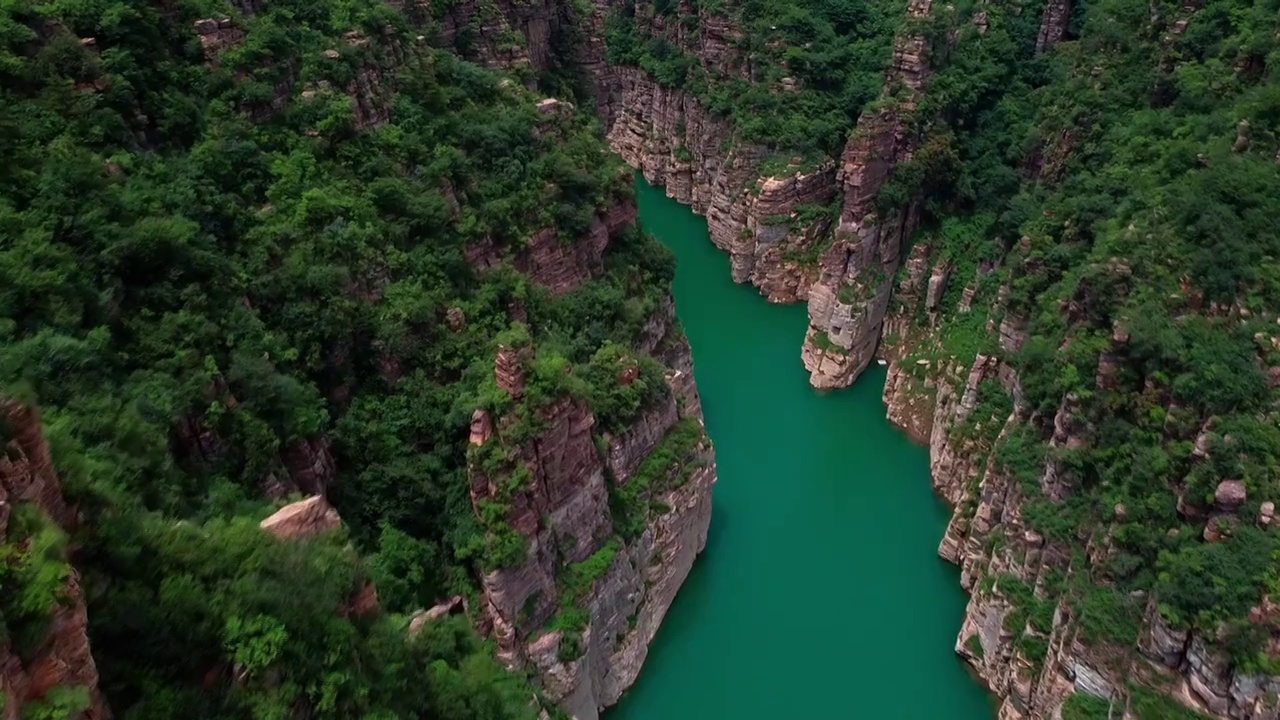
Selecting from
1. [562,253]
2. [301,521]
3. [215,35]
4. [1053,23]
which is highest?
[215,35]

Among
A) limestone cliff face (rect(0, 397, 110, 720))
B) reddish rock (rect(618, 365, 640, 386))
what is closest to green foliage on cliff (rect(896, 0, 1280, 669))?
reddish rock (rect(618, 365, 640, 386))

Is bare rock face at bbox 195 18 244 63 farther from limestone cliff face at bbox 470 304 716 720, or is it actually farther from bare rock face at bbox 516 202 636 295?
limestone cliff face at bbox 470 304 716 720

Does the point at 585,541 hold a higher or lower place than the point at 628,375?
lower

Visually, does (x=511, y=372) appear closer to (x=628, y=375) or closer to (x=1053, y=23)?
(x=628, y=375)

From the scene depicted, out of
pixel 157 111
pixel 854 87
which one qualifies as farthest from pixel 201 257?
pixel 854 87

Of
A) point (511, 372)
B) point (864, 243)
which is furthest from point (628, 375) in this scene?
point (864, 243)

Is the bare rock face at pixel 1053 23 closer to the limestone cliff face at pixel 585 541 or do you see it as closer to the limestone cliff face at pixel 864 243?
the limestone cliff face at pixel 864 243

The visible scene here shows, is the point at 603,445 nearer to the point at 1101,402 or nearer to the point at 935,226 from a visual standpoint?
the point at 1101,402
